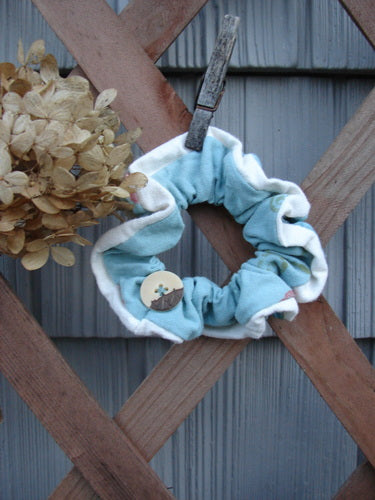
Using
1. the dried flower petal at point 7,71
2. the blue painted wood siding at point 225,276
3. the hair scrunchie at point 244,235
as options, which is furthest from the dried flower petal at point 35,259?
the blue painted wood siding at point 225,276

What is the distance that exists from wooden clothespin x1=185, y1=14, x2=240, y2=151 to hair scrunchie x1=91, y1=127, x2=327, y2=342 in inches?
0.8

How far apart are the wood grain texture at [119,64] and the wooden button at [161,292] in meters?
0.21

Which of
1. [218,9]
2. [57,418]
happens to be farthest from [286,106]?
[57,418]

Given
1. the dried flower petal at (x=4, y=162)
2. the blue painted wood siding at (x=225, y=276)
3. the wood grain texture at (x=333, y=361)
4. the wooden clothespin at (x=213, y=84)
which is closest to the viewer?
the dried flower petal at (x=4, y=162)

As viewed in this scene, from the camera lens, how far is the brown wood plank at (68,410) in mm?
658

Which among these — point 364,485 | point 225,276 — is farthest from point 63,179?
point 364,485

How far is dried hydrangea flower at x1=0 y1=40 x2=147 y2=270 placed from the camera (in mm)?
466

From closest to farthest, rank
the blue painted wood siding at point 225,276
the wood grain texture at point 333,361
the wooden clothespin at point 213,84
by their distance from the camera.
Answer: the wooden clothespin at point 213,84, the wood grain texture at point 333,361, the blue painted wood siding at point 225,276

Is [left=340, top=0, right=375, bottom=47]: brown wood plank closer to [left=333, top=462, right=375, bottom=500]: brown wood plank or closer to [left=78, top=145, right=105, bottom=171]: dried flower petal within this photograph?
[left=78, top=145, right=105, bottom=171]: dried flower petal

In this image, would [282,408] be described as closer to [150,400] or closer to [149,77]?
[150,400]

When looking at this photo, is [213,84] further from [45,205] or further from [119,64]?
[45,205]

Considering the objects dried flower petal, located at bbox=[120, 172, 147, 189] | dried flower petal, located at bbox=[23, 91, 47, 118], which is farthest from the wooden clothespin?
dried flower petal, located at bbox=[23, 91, 47, 118]

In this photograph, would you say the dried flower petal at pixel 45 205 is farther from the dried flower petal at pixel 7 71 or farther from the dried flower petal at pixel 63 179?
the dried flower petal at pixel 7 71

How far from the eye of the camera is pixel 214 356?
2.24ft
